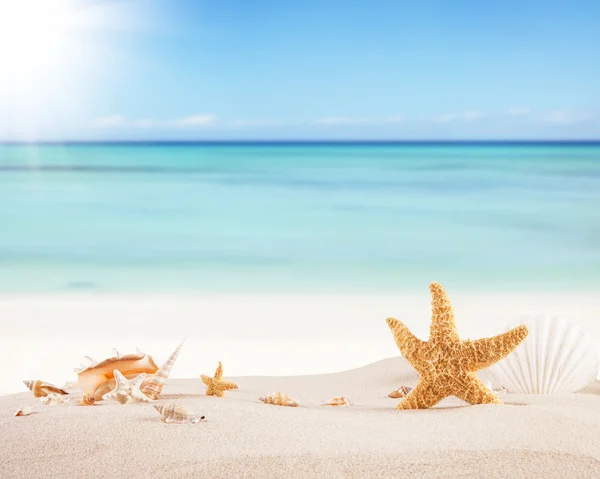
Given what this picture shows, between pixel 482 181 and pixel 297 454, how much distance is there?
47.7ft

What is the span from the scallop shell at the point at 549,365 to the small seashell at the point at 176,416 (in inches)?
51.0

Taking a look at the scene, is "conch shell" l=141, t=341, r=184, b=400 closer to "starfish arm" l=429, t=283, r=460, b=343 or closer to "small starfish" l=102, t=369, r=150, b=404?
"small starfish" l=102, t=369, r=150, b=404

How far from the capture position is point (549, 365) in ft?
9.26

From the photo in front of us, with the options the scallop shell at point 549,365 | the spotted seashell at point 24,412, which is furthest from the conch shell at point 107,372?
the scallop shell at point 549,365

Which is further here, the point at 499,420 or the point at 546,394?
the point at 546,394

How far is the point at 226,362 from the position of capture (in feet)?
12.6

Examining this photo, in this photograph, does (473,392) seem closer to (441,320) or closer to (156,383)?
(441,320)

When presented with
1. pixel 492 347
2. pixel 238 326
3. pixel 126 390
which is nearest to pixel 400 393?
pixel 492 347

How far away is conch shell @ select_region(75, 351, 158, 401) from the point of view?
2389 mm

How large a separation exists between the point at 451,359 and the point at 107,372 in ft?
3.51

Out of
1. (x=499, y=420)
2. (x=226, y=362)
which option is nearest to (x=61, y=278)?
(x=226, y=362)

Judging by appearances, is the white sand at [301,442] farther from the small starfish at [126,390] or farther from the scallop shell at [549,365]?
the scallop shell at [549,365]

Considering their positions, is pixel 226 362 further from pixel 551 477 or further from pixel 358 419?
pixel 551 477

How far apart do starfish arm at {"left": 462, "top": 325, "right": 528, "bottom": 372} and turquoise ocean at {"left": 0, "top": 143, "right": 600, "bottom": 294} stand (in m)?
4.03
